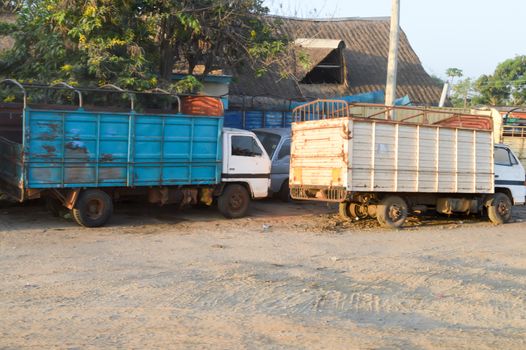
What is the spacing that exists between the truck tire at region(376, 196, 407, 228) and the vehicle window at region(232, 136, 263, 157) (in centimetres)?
291

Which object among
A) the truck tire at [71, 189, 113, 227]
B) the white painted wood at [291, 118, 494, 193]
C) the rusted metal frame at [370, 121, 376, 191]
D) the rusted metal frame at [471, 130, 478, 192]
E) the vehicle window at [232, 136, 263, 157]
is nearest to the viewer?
the truck tire at [71, 189, 113, 227]

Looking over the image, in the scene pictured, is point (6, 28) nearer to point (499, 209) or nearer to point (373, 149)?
point (373, 149)

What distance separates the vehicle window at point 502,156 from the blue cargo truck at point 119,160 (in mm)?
5947

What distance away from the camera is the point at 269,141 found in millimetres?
15812

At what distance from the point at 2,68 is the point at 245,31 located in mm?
6081

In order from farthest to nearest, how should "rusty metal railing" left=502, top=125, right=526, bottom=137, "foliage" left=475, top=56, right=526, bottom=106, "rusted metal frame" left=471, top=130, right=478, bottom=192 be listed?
1. "foliage" left=475, top=56, right=526, bottom=106
2. "rusty metal railing" left=502, top=125, right=526, bottom=137
3. "rusted metal frame" left=471, top=130, right=478, bottom=192

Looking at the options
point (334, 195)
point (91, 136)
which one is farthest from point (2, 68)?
point (334, 195)

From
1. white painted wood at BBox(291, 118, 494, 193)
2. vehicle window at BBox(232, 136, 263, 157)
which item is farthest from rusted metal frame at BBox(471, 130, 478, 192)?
vehicle window at BBox(232, 136, 263, 157)

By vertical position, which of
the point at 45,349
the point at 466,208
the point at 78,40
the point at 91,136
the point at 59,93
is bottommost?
the point at 45,349

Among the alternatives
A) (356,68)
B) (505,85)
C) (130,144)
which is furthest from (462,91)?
(130,144)

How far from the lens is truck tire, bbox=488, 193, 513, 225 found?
47.3ft

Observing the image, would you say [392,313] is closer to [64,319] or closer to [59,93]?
[64,319]

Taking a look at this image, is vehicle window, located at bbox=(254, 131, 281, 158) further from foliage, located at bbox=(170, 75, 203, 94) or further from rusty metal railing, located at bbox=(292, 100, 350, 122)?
foliage, located at bbox=(170, 75, 203, 94)

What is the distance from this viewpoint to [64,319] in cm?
545
